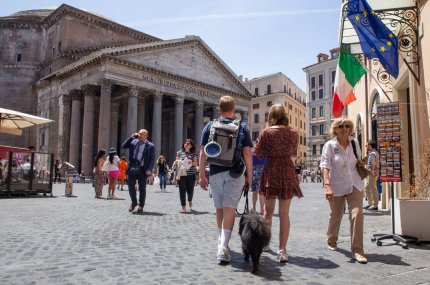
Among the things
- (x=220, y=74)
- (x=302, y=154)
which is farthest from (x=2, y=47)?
(x=302, y=154)

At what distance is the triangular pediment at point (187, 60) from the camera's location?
102 feet

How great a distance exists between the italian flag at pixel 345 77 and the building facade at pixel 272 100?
49.9 meters

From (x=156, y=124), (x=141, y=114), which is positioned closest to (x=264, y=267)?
(x=156, y=124)

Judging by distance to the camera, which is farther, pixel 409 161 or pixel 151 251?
pixel 409 161

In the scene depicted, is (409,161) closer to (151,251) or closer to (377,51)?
(377,51)

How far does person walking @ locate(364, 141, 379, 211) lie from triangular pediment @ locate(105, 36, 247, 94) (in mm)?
23895

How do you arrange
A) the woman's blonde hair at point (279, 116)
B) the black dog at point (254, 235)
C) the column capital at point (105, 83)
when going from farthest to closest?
the column capital at point (105, 83) < the woman's blonde hair at point (279, 116) < the black dog at point (254, 235)

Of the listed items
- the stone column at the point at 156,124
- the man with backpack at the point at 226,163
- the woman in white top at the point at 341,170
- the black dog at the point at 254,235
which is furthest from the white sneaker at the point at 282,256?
the stone column at the point at 156,124

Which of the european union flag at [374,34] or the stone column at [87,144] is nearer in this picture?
the european union flag at [374,34]

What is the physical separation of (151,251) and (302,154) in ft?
213

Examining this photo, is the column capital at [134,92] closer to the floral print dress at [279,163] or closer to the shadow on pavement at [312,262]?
the floral print dress at [279,163]

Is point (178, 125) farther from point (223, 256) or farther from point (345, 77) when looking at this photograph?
point (223, 256)

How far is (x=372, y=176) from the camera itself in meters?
9.12

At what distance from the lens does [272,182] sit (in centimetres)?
412
